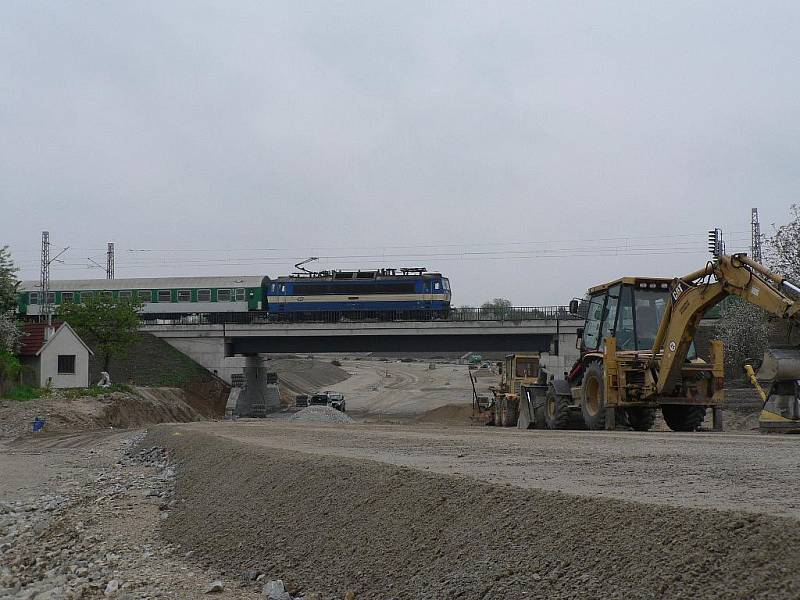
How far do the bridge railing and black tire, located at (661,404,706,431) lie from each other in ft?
141

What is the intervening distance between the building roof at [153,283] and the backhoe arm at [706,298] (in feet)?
174

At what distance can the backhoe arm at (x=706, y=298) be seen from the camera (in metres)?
15.6

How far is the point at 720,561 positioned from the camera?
4.98 metres

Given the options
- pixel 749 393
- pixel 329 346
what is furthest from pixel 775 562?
pixel 329 346

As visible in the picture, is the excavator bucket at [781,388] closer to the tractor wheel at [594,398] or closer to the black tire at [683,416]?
the black tire at [683,416]

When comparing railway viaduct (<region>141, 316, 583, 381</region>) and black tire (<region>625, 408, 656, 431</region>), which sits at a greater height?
railway viaduct (<region>141, 316, 583, 381</region>)

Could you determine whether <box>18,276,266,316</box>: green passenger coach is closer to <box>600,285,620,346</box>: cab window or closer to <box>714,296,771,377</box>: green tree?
<box>714,296,771,377</box>: green tree

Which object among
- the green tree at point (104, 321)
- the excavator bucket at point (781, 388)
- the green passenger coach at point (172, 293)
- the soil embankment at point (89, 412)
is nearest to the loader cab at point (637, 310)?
the excavator bucket at point (781, 388)

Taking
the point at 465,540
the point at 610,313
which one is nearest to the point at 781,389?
the point at 610,313

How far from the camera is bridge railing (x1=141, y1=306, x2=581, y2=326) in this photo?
6372 cm

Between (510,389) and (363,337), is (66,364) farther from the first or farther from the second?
(510,389)

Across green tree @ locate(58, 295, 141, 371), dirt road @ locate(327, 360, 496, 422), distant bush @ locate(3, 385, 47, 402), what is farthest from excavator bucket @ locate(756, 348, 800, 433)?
green tree @ locate(58, 295, 141, 371)

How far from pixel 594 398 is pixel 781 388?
459cm

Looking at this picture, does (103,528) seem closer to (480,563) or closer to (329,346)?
(480,563)
